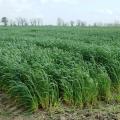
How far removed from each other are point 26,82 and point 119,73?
177 centimetres

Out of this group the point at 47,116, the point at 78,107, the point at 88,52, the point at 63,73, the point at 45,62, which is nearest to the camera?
the point at 47,116

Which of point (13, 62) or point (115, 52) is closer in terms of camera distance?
point (13, 62)

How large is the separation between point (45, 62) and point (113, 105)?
4.08 ft

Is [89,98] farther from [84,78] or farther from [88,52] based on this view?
[88,52]

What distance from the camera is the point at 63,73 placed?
481cm

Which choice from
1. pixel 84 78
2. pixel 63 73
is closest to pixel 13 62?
pixel 63 73

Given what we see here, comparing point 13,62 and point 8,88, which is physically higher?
point 13,62

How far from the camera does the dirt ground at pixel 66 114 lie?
4012 millimetres

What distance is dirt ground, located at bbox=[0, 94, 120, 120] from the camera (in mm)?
4012

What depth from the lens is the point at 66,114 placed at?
4.14 metres

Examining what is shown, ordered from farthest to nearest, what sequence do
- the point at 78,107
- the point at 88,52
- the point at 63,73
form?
1. the point at 88,52
2. the point at 63,73
3. the point at 78,107

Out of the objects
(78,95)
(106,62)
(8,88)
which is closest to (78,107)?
(78,95)

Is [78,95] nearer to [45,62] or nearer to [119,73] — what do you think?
[45,62]

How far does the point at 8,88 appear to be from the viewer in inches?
195
